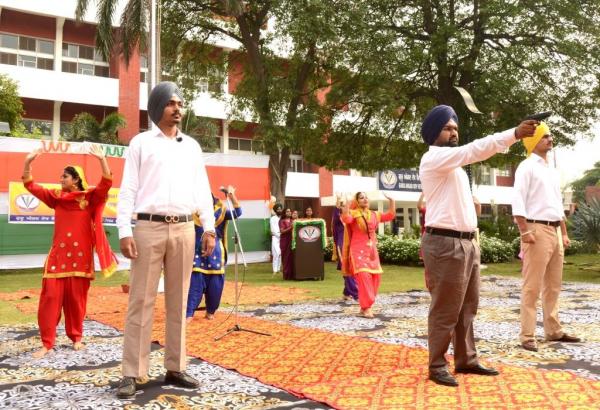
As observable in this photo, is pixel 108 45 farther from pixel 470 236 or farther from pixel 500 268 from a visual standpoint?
pixel 470 236

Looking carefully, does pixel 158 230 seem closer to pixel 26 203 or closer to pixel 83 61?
pixel 26 203

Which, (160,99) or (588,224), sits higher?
(160,99)

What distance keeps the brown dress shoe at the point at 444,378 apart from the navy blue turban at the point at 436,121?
1.45m

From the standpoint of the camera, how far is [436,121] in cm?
364

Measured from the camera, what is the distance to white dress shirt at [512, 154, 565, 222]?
475 centimetres

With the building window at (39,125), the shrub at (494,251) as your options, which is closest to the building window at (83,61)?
the building window at (39,125)

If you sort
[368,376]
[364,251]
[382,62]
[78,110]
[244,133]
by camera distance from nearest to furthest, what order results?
[368,376], [364,251], [382,62], [78,110], [244,133]

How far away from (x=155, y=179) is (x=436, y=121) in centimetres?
181

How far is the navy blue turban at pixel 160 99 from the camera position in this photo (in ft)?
11.9

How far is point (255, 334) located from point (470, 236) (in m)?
2.52

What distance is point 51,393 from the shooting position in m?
3.43

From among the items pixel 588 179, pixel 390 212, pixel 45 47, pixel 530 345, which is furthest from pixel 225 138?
pixel 588 179

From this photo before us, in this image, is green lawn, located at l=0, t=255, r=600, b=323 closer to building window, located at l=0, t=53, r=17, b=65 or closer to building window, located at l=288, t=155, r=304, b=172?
building window, located at l=0, t=53, r=17, b=65

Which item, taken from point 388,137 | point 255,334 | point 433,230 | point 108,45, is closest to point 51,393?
point 255,334
